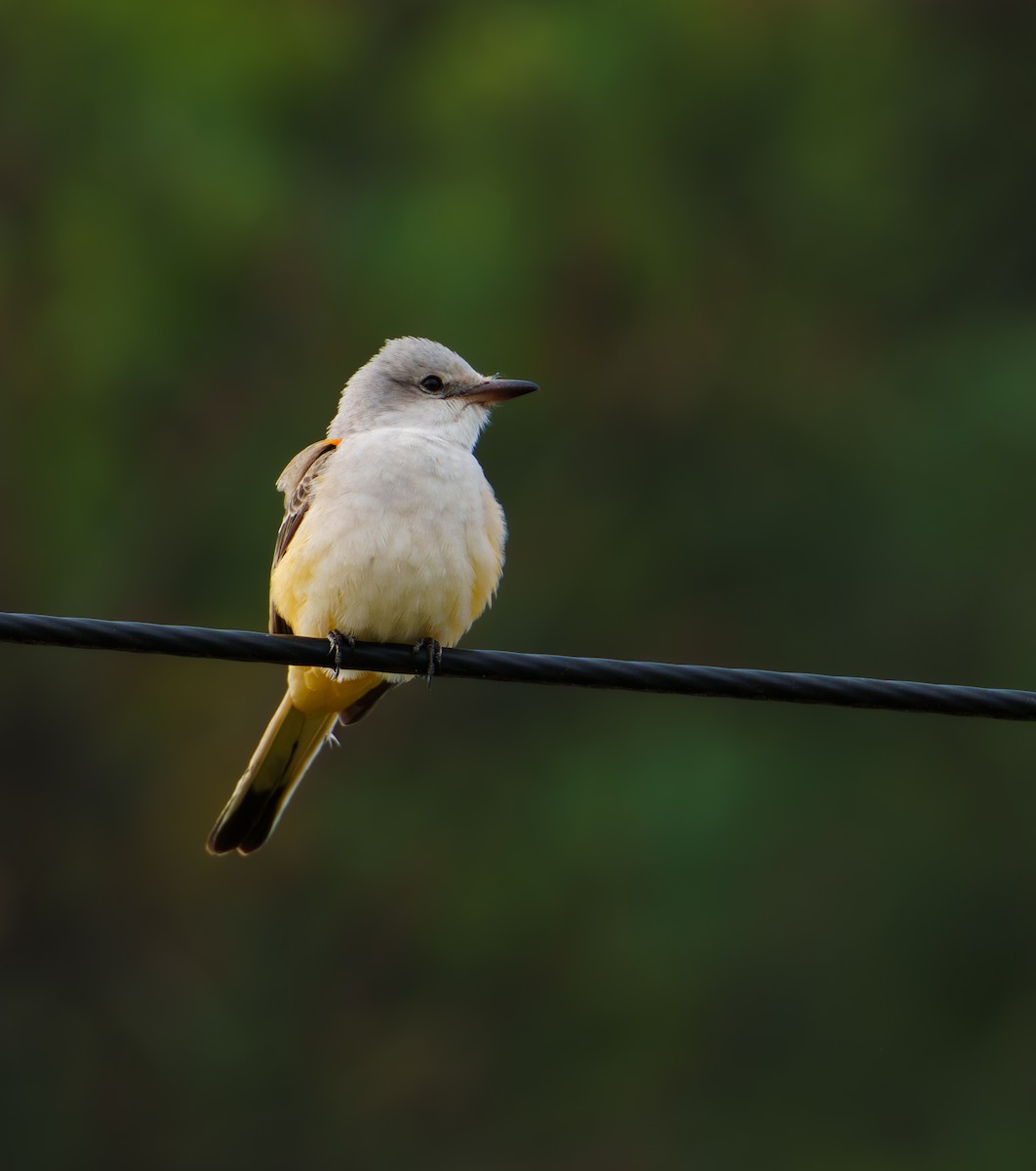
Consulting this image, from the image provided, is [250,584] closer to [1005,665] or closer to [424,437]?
[1005,665]

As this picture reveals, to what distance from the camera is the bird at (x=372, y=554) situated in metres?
4.57

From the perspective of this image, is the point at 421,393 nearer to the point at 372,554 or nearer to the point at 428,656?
the point at 372,554

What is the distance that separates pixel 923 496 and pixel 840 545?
652mm

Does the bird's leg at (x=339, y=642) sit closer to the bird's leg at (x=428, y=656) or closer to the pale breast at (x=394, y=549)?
the pale breast at (x=394, y=549)

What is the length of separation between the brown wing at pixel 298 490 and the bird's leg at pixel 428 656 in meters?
0.53

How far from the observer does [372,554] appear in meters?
4.56

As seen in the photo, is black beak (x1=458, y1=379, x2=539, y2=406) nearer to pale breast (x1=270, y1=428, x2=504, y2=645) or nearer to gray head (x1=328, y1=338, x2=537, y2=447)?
gray head (x1=328, y1=338, x2=537, y2=447)

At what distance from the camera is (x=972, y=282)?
12.9m

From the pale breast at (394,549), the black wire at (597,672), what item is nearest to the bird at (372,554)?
the pale breast at (394,549)

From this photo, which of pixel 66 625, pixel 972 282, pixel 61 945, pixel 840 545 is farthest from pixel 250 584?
pixel 66 625

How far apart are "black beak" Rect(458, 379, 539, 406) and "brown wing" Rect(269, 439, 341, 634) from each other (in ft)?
1.54

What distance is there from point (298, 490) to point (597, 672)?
5.90 feet

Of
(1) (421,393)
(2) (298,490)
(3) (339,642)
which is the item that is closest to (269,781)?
(2) (298,490)

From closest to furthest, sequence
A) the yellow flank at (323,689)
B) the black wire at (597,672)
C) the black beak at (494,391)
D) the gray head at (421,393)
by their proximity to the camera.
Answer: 1. the black wire at (597,672)
2. the yellow flank at (323,689)
3. the gray head at (421,393)
4. the black beak at (494,391)
